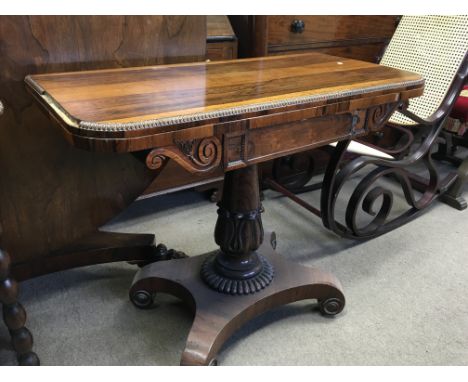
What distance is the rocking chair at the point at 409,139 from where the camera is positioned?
5.16 feet

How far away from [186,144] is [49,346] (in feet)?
2.61

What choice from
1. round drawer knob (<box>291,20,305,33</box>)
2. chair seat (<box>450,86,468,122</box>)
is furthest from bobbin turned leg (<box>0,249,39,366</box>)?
chair seat (<box>450,86,468,122</box>)

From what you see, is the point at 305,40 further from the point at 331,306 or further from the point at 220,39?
the point at 331,306

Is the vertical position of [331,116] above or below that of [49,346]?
above

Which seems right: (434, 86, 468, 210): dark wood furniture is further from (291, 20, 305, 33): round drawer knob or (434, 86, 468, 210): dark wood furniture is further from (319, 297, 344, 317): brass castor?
(319, 297, 344, 317): brass castor

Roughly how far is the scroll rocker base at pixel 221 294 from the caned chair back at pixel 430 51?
1.02m

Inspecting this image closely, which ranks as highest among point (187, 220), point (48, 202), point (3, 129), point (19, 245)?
point (3, 129)

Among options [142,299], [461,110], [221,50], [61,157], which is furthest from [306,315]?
[461,110]

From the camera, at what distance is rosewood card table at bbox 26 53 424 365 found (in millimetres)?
764

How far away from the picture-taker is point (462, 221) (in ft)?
6.32

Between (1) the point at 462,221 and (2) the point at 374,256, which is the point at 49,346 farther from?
(1) the point at 462,221

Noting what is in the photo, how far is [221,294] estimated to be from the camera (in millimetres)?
1217

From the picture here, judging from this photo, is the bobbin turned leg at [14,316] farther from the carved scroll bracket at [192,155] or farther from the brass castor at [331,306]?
the brass castor at [331,306]
